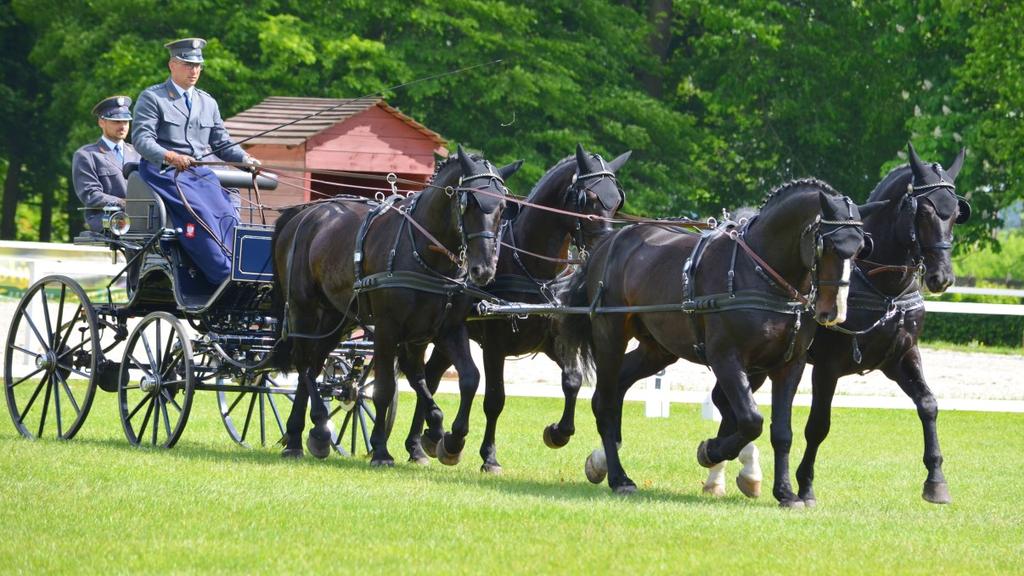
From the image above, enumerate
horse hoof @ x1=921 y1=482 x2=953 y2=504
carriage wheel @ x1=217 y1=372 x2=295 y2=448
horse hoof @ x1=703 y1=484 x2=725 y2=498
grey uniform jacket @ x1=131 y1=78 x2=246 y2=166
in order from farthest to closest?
carriage wheel @ x1=217 y1=372 x2=295 y2=448 < grey uniform jacket @ x1=131 y1=78 x2=246 y2=166 < horse hoof @ x1=703 y1=484 x2=725 y2=498 < horse hoof @ x1=921 y1=482 x2=953 y2=504

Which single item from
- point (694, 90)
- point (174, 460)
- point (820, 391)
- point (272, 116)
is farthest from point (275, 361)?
point (694, 90)

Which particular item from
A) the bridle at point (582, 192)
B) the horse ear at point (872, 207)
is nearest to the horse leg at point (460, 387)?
the bridle at point (582, 192)

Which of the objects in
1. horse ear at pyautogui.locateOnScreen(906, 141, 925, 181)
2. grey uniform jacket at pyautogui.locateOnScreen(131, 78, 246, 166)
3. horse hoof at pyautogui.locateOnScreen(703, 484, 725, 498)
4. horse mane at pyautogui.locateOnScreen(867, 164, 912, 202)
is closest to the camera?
horse ear at pyautogui.locateOnScreen(906, 141, 925, 181)

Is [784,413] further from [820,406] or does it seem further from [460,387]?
[460,387]

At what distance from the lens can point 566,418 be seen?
11305 mm

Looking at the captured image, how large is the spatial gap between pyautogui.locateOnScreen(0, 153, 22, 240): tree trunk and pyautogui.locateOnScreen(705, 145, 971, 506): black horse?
27.3 meters

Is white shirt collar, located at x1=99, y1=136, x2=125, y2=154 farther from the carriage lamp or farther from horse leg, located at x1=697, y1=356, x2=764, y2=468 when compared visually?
horse leg, located at x1=697, y1=356, x2=764, y2=468

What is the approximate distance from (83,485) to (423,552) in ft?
8.93

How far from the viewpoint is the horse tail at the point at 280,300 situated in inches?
468

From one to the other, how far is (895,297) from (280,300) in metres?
4.54

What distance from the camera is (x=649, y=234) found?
35.1 ft

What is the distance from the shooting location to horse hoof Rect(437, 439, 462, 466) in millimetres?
11195

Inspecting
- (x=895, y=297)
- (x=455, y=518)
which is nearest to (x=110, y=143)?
(x=455, y=518)

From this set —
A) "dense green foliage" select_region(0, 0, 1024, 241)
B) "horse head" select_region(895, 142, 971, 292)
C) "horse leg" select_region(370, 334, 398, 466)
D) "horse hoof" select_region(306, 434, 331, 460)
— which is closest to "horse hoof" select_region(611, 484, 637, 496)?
"horse leg" select_region(370, 334, 398, 466)
